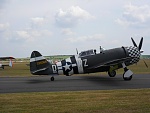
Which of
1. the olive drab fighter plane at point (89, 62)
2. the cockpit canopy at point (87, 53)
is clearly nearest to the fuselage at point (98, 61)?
the olive drab fighter plane at point (89, 62)

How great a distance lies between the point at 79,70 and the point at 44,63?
2998 mm

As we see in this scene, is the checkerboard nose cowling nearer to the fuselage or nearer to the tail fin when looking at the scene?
the fuselage

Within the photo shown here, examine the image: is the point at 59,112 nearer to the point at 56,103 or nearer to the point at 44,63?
the point at 56,103

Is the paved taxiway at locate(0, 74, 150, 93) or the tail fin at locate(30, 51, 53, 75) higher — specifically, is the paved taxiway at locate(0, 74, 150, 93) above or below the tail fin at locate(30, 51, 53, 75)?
below

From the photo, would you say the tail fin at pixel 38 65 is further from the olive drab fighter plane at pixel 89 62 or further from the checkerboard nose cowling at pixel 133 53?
the checkerboard nose cowling at pixel 133 53

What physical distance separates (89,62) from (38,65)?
4309 mm

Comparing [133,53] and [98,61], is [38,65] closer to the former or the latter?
[98,61]

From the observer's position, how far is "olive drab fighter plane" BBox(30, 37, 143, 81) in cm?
1945

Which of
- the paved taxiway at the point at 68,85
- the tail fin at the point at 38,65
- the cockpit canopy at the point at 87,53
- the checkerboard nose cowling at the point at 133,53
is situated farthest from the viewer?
the cockpit canopy at the point at 87,53

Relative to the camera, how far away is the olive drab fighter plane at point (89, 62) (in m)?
19.5

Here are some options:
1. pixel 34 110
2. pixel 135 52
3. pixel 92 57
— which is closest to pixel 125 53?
pixel 135 52

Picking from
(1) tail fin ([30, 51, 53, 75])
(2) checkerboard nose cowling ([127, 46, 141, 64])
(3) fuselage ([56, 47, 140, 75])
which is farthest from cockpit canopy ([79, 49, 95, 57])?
(2) checkerboard nose cowling ([127, 46, 141, 64])

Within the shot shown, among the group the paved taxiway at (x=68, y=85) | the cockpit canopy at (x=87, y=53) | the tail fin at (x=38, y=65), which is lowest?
the paved taxiway at (x=68, y=85)

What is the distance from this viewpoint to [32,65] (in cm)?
1919
